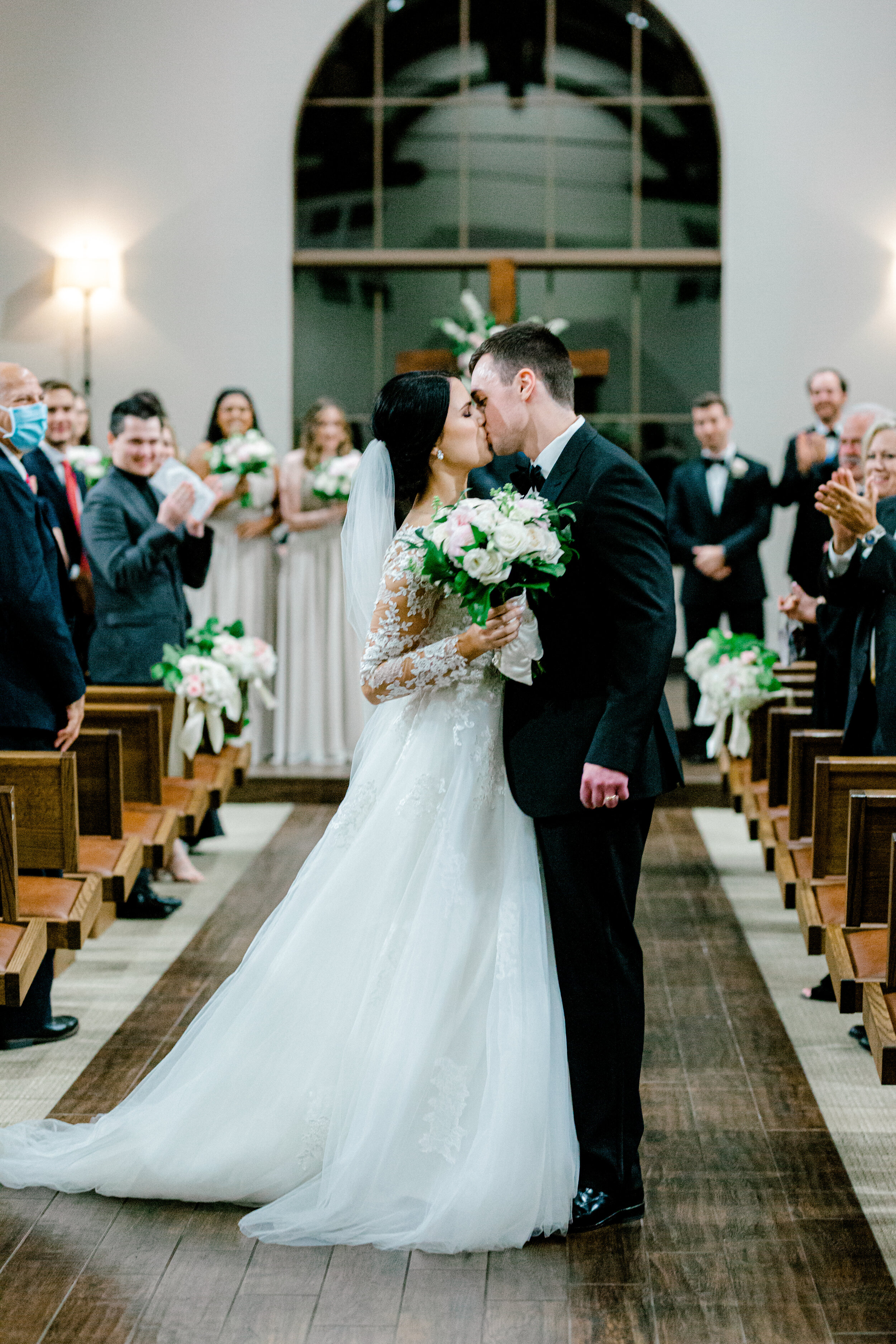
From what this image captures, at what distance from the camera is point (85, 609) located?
5449mm

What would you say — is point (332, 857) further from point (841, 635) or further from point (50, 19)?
point (50, 19)

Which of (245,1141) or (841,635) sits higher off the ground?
(841,635)

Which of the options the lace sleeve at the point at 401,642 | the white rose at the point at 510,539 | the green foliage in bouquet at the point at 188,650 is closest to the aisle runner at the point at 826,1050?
the lace sleeve at the point at 401,642

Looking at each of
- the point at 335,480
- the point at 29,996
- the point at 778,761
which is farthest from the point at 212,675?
the point at 335,480

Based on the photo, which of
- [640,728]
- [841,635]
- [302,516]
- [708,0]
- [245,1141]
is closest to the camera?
[640,728]

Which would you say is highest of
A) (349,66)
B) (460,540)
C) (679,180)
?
(349,66)

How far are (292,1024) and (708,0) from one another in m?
8.91

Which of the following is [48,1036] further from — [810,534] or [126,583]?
[810,534]

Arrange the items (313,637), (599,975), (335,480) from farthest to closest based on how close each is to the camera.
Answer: (313,637) → (335,480) → (599,975)

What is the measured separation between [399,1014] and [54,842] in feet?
3.56

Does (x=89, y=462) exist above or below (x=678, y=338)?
below

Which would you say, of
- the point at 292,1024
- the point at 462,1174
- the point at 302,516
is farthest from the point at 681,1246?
the point at 302,516

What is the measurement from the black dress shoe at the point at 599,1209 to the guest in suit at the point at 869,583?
1.54 metres

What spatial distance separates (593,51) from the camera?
402 inches
